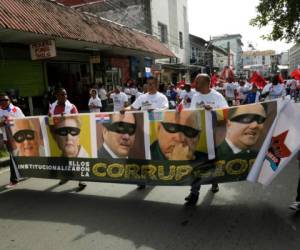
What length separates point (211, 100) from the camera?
5.44 m

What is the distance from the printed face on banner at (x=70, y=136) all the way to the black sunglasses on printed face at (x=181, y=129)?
4.28 feet

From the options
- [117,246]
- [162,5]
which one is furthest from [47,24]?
[162,5]

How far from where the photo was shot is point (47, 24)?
1334 cm

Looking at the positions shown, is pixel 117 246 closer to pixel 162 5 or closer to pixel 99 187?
pixel 99 187

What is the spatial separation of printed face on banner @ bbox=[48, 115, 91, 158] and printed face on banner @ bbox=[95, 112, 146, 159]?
22 centimetres

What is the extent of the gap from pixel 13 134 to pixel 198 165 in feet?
11.0

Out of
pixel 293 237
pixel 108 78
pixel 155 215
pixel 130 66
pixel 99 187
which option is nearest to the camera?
pixel 293 237

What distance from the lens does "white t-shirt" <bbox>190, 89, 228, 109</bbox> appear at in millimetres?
5395

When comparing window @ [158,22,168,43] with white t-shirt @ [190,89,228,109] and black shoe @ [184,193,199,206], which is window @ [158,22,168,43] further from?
black shoe @ [184,193,199,206]

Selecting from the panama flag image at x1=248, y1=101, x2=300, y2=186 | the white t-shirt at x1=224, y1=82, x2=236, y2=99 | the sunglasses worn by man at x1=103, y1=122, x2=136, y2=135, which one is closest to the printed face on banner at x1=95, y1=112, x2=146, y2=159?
the sunglasses worn by man at x1=103, y1=122, x2=136, y2=135

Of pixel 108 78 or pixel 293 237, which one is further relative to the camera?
pixel 108 78

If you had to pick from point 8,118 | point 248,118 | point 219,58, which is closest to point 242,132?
point 248,118

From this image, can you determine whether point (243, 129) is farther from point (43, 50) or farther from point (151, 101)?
point (43, 50)

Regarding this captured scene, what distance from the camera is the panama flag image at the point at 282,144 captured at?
468cm
